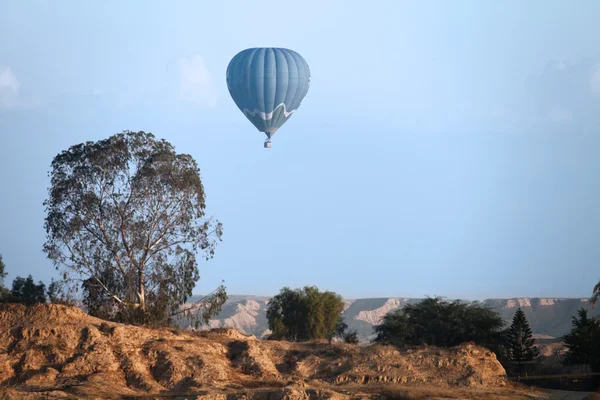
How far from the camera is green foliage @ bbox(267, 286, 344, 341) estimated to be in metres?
75.3

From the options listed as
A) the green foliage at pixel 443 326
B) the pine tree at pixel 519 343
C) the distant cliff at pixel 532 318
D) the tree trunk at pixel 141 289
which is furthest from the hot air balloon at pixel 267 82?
the distant cliff at pixel 532 318

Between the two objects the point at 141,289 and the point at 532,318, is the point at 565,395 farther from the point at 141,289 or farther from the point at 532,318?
the point at 532,318

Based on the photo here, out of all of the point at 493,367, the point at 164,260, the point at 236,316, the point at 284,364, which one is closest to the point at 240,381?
the point at 284,364

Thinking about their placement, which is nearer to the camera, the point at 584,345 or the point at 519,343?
the point at 584,345

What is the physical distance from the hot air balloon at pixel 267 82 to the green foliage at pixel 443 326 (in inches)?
856

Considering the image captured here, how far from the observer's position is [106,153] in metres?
57.7

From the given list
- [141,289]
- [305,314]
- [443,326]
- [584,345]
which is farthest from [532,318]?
[141,289]

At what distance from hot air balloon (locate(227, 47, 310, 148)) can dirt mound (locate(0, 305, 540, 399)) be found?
2975 cm

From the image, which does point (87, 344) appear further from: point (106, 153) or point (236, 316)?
point (236, 316)

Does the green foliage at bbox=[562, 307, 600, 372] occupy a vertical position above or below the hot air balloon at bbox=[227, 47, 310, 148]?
below

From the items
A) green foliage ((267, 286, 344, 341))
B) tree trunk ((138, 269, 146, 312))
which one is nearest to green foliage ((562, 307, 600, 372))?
green foliage ((267, 286, 344, 341))

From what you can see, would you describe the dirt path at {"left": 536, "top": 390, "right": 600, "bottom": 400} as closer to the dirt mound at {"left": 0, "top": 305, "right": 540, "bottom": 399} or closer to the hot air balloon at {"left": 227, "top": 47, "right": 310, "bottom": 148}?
the dirt mound at {"left": 0, "top": 305, "right": 540, "bottom": 399}

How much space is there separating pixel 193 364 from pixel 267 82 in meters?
35.1

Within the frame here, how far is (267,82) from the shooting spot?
71.3 meters
